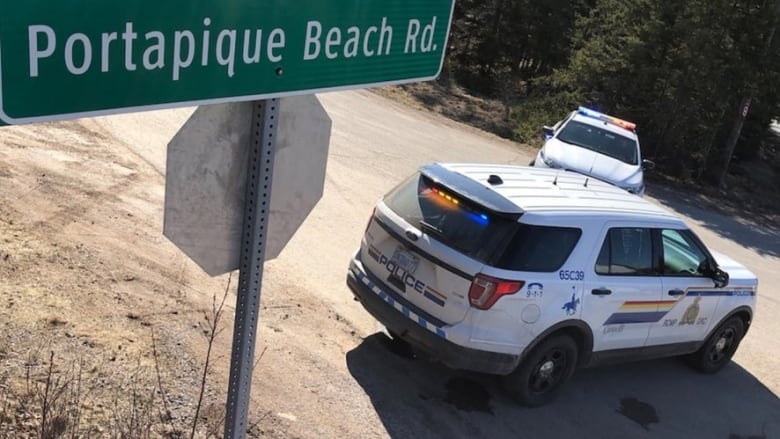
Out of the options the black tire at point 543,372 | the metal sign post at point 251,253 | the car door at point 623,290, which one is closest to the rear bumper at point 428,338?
the black tire at point 543,372

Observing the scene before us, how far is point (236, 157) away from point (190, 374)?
3197 millimetres

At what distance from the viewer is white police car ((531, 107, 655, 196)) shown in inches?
510

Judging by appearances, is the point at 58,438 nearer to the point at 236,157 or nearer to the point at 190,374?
the point at 190,374

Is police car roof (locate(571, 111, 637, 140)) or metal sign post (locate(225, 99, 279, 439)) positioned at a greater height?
metal sign post (locate(225, 99, 279, 439))

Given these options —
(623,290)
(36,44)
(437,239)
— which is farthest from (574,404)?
(36,44)

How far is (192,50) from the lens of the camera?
208 cm

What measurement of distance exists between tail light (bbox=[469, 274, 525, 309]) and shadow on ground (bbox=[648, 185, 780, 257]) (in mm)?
11341

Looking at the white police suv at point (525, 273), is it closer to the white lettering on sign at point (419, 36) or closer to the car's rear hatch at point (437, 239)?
the car's rear hatch at point (437, 239)

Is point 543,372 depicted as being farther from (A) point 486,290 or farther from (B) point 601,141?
(B) point 601,141

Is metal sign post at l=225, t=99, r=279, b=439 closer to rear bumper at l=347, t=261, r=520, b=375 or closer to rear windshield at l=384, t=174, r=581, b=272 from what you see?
rear bumper at l=347, t=261, r=520, b=375

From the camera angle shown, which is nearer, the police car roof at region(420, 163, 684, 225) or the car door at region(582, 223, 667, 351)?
the police car roof at region(420, 163, 684, 225)

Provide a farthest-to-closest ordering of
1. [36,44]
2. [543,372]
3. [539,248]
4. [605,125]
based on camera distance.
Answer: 1. [605,125]
2. [543,372]
3. [539,248]
4. [36,44]

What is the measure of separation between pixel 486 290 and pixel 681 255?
8.58 feet

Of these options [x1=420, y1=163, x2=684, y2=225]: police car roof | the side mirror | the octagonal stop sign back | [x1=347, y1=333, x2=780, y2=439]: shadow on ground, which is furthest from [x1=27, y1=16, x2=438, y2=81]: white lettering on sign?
the side mirror
